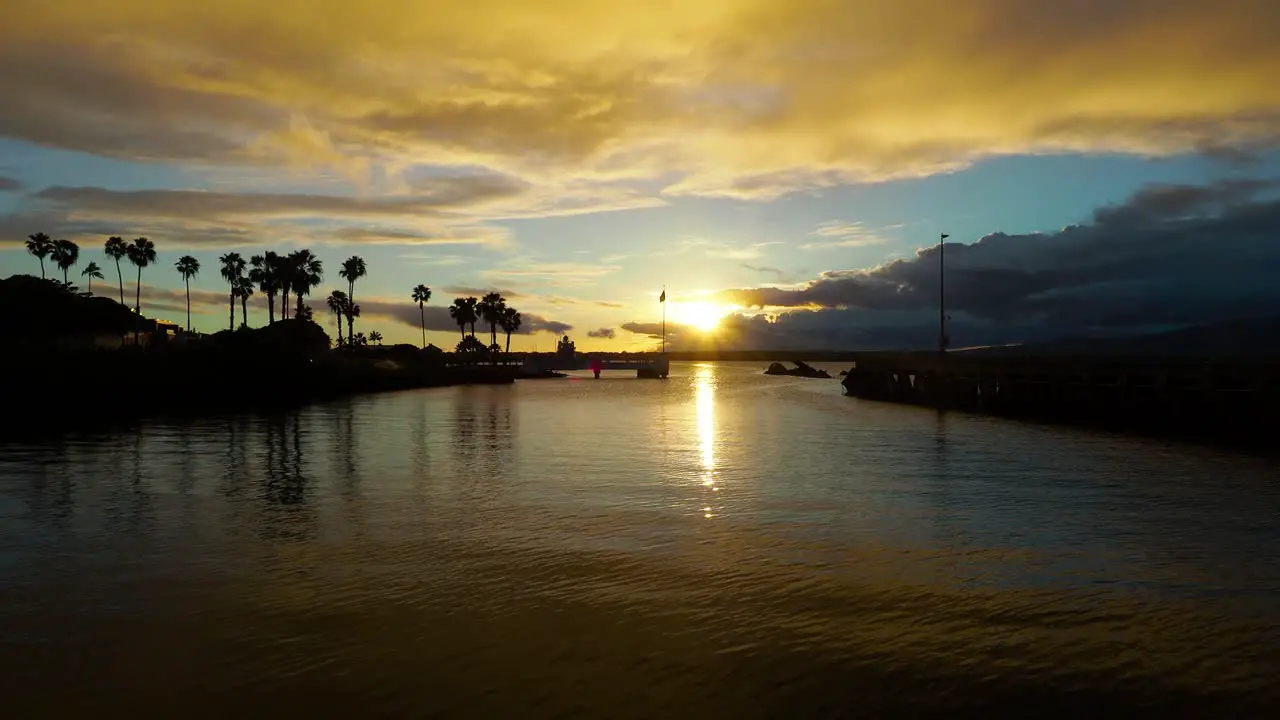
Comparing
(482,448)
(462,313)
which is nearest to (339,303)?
(462,313)

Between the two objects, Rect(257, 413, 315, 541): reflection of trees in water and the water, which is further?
Rect(257, 413, 315, 541): reflection of trees in water

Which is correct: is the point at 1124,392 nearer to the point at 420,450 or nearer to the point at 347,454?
the point at 420,450

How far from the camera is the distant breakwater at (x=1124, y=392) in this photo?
37.6 m

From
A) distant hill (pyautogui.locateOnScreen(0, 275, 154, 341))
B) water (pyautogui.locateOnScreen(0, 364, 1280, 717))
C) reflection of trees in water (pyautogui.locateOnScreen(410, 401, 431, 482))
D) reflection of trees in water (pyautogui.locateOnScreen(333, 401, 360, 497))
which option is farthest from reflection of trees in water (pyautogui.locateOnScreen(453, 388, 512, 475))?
distant hill (pyautogui.locateOnScreen(0, 275, 154, 341))

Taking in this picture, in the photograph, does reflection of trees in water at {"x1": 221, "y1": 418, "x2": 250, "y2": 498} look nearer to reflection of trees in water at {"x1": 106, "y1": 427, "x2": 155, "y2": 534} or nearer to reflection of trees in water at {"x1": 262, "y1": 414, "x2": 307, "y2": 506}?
reflection of trees in water at {"x1": 262, "y1": 414, "x2": 307, "y2": 506}

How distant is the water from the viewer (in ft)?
28.2

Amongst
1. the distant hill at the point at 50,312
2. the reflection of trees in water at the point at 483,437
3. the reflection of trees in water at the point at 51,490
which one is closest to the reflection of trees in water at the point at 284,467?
the reflection of trees in water at the point at 51,490

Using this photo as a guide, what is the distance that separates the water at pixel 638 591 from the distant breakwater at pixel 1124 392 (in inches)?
490

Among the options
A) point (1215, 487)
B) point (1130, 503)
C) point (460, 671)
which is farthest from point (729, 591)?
point (1215, 487)

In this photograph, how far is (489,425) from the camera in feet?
163

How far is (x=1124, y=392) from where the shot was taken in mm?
47281

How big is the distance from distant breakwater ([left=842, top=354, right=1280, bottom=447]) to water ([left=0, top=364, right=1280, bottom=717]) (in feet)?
40.8

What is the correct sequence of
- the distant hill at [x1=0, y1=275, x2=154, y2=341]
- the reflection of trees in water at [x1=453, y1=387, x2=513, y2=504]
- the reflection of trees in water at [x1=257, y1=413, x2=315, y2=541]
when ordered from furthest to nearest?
the distant hill at [x1=0, y1=275, x2=154, y2=341] → the reflection of trees in water at [x1=453, y1=387, x2=513, y2=504] → the reflection of trees in water at [x1=257, y1=413, x2=315, y2=541]

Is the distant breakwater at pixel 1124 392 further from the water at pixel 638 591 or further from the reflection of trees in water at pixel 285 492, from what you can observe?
the reflection of trees in water at pixel 285 492
